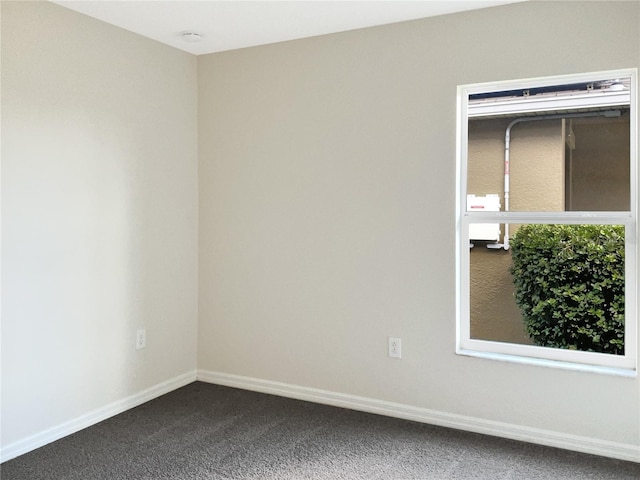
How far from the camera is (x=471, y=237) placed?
336 cm

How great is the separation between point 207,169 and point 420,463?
8.05ft

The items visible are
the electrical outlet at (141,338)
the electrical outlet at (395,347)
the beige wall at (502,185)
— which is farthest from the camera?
the electrical outlet at (141,338)

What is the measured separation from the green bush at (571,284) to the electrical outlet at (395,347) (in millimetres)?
739

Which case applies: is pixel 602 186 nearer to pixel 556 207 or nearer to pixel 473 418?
pixel 556 207

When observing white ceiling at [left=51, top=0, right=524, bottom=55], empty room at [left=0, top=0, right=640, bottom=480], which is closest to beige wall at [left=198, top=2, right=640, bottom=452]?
empty room at [left=0, top=0, right=640, bottom=480]

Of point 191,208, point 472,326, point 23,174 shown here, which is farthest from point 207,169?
point 472,326

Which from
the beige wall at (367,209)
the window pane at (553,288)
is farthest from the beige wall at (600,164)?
the beige wall at (367,209)

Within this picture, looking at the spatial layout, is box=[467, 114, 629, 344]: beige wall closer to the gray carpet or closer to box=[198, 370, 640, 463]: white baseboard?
box=[198, 370, 640, 463]: white baseboard

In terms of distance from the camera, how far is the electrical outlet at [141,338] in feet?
12.2

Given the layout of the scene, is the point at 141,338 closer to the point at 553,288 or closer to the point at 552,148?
the point at 553,288

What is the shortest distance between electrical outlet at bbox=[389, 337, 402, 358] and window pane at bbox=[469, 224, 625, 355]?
17.5 inches

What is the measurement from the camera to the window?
3.00 meters

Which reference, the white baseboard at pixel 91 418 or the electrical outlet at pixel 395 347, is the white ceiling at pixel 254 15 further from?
the white baseboard at pixel 91 418

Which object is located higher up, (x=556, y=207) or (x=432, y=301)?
(x=556, y=207)
